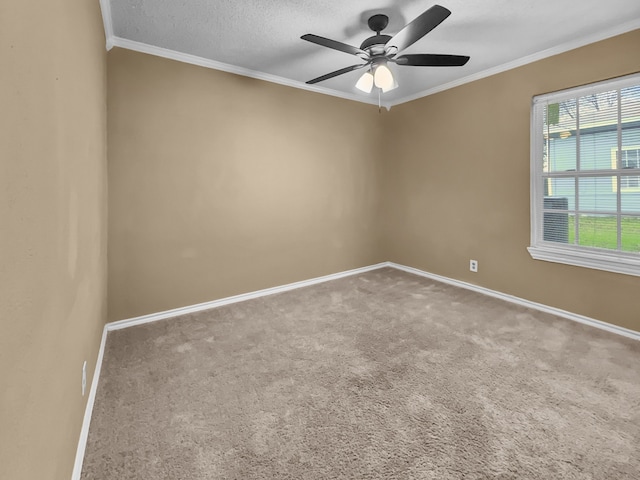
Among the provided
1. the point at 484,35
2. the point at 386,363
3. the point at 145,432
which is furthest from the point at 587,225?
the point at 145,432

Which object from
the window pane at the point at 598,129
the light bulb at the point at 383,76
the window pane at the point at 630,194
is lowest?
the window pane at the point at 630,194

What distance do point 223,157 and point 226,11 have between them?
133 centimetres

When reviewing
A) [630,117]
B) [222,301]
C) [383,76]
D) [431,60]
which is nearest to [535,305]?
[630,117]

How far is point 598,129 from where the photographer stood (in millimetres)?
2807

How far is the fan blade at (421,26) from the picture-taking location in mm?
1777

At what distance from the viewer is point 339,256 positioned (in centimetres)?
442

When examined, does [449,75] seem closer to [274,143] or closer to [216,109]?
[274,143]

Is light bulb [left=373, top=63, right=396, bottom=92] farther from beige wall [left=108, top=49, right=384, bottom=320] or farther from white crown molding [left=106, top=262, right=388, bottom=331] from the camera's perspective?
white crown molding [left=106, top=262, right=388, bottom=331]

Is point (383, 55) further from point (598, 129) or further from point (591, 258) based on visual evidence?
point (591, 258)

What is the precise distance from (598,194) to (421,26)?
230 cm

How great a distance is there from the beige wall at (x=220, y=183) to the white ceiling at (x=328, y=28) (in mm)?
270

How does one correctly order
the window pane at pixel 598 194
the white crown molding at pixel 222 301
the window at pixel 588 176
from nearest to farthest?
the window at pixel 588 176 → the window pane at pixel 598 194 → the white crown molding at pixel 222 301

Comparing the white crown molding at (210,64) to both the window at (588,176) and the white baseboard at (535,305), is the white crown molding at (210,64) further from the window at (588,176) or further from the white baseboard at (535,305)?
the white baseboard at (535,305)

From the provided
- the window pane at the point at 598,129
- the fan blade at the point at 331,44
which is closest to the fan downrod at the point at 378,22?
the fan blade at the point at 331,44
